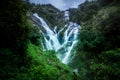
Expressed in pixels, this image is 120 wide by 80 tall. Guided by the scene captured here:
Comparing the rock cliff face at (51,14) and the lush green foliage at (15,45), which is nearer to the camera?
the lush green foliage at (15,45)

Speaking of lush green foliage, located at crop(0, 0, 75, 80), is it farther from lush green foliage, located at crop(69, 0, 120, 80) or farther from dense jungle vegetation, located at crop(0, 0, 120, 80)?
lush green foliage, located at crop(69, 0, 120, 80)

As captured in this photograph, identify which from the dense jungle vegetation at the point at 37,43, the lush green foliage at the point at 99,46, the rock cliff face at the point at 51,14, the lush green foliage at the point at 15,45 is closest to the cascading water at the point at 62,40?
the rock cliff face at the point at 51,14

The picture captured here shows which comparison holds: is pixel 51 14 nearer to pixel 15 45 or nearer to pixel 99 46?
pixel 99 46

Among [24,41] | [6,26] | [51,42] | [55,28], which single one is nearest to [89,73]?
[24,41]

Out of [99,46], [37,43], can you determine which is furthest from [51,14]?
[99,46]

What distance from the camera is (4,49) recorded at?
11.9 metres

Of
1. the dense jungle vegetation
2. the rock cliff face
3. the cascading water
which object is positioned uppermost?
the rock cliff face

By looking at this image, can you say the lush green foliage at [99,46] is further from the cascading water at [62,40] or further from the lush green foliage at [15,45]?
the cascading water at [62,40]

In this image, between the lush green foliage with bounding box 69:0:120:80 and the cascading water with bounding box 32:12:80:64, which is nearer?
the lush green foliage with bounding box 69:0:120:80

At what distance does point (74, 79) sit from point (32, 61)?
452cm

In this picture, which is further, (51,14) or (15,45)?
(51,14)

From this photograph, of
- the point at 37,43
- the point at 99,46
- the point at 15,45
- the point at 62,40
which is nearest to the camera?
the point at 15,45

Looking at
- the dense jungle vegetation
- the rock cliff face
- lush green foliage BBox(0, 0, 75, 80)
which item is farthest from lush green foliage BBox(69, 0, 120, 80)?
the rock cliff face

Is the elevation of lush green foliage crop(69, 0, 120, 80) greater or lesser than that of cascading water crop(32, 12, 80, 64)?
lesser
